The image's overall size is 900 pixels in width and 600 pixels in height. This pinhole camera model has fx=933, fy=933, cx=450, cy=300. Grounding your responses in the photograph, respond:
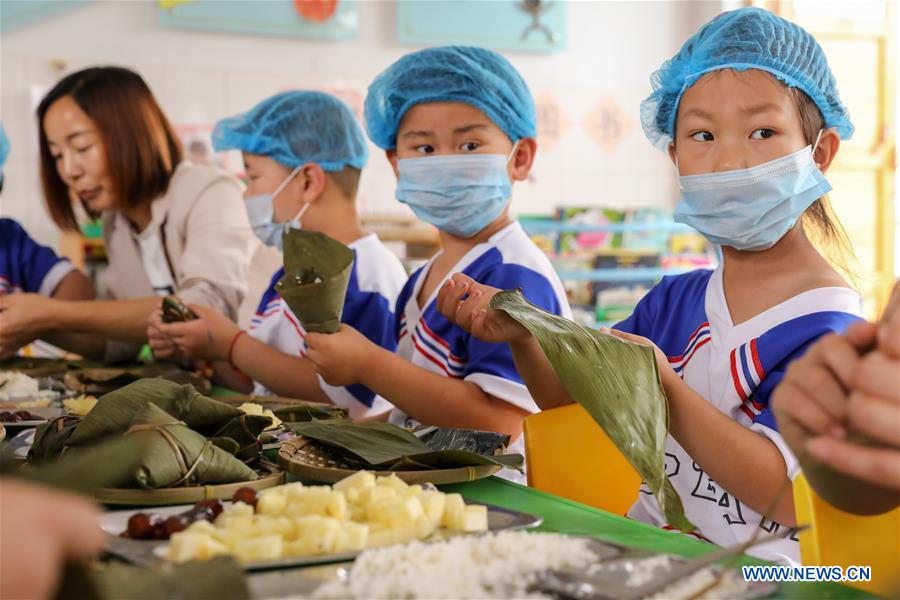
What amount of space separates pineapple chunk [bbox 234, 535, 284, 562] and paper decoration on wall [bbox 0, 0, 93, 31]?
457 cm

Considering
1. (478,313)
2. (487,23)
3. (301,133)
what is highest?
(487,23)

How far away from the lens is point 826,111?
4.85 ft

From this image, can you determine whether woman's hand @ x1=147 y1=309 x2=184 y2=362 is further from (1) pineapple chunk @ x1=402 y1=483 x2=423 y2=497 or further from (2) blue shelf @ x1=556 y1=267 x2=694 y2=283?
(2) blue shelf @ x1=556 y1=267 x2=694 y2=283

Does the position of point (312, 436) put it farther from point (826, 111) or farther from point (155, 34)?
point (155, 34)

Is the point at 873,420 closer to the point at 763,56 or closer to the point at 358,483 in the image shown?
the point at 358,483

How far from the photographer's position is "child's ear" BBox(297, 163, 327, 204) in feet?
8.03

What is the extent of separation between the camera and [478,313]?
1.42 meters

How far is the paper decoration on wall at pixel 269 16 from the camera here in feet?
16.1

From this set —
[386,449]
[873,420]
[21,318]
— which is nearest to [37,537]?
[873,420]

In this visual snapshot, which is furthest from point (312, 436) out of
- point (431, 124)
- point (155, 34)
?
point (155, 34)

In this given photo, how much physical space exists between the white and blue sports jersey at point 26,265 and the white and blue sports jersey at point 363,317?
3.76 feet

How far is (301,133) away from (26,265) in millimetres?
1315

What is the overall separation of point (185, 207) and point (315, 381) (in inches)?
41.9

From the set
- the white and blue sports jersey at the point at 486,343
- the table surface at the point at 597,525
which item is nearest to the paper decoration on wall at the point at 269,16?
the white and blue sports jersey at the point at 486,343
